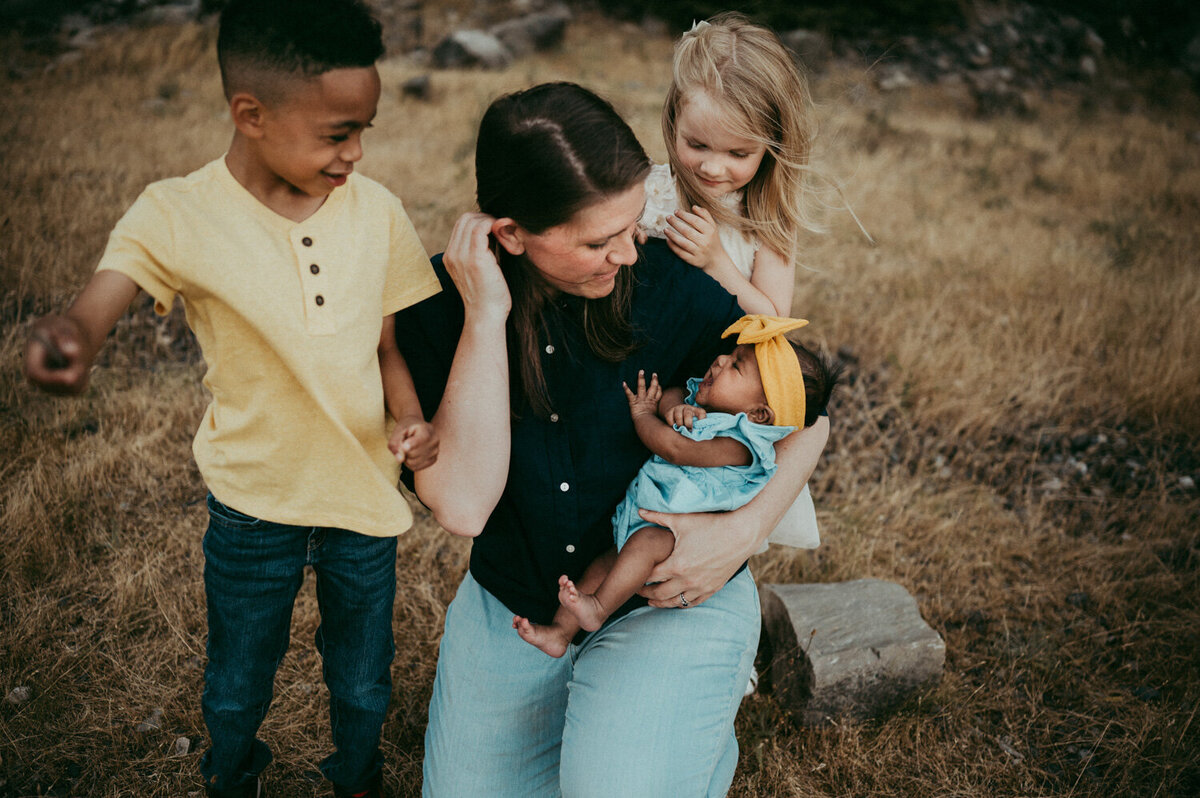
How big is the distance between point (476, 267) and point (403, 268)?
0.19 meters

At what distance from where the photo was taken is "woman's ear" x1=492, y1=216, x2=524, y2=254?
1.84 meters

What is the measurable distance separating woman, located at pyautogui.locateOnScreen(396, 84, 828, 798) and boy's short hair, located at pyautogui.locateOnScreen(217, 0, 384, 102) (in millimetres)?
434

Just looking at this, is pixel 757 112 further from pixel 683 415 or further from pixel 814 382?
pixel 683 415

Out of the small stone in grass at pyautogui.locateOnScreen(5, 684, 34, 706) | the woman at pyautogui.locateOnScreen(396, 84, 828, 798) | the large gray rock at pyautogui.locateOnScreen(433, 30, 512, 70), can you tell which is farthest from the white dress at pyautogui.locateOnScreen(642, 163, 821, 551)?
the large gray rock at pyautogui.locateOnScreen(433, 30, 512, 70)

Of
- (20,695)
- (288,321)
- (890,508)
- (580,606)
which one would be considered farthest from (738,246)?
(20,695)

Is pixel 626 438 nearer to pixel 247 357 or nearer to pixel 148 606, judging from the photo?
pixel 247 357

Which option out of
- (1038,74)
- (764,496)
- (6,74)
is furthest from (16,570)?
(1038,74)

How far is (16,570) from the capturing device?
278cm

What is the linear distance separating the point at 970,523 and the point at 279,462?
316 centimetres

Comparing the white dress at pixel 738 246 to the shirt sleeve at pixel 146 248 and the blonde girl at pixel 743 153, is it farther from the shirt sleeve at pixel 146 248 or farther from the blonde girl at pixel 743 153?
the shirt sleeve at pixel 146 248

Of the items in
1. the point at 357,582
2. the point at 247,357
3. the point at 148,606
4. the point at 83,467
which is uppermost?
the point at 247,357

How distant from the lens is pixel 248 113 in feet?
4.77

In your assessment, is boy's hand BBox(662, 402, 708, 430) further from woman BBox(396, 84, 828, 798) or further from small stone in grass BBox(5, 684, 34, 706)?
small stone in grass BBox(5, 684, 34, 706)

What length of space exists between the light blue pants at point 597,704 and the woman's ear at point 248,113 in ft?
4.57
